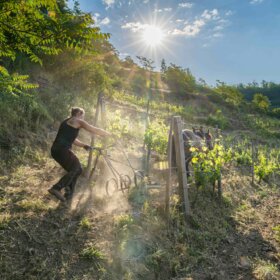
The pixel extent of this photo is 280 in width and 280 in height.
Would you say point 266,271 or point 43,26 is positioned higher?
point 43,26

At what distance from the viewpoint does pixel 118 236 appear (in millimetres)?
4680

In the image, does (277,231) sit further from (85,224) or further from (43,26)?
(43,26)

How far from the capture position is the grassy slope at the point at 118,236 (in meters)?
3.93

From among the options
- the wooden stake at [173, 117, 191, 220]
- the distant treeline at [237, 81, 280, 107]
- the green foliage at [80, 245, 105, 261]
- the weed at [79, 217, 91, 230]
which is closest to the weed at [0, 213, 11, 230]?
the weed at [79, 217, 91, 230]

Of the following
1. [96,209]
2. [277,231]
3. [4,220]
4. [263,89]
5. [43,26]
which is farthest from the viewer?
[263,89]

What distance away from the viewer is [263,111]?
41781 mm

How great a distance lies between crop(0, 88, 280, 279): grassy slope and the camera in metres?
3.93

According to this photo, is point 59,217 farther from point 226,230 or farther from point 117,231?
point 226,230

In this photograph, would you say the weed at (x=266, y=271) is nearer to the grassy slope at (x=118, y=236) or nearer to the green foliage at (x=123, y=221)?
the grassy slope at (x=118, y=236)

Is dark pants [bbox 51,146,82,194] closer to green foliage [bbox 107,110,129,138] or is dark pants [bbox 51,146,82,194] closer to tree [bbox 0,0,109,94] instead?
green foliage [bbox 107,110,129,138]

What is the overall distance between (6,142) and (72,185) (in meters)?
2.60

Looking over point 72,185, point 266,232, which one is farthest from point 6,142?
point 266,232

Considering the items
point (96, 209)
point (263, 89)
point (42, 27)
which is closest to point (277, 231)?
point (96, 209)

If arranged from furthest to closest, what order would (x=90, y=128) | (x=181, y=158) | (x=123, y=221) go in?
(x=181, y=158)
(x=90, y=128)
(x=123, y=221)
